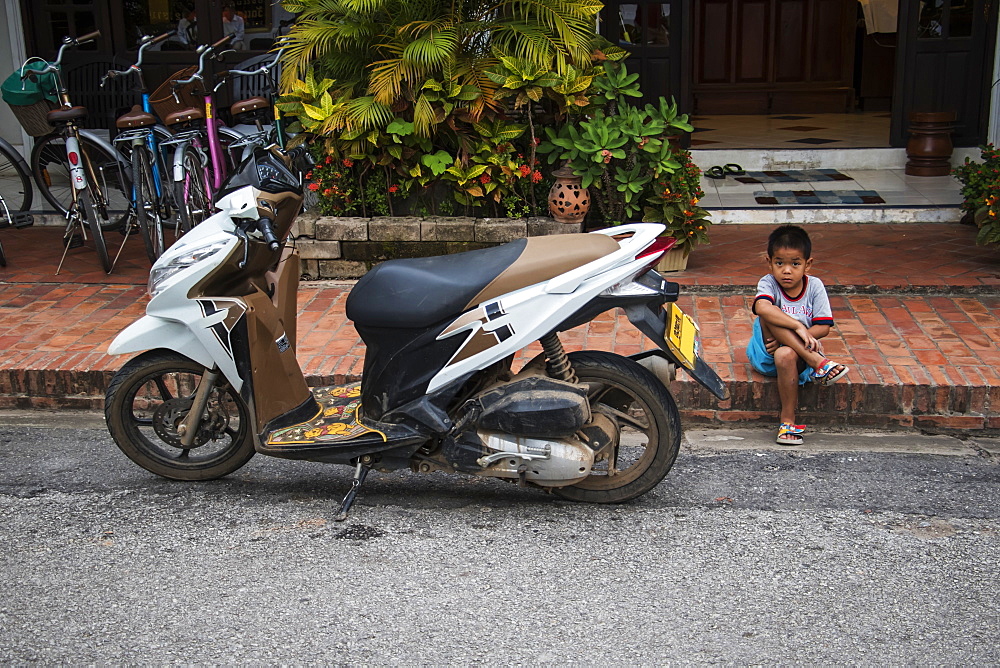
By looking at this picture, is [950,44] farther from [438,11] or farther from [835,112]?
[438,11]

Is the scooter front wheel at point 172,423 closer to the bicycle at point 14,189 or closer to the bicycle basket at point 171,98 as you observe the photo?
the bicycle basket at point 171,98

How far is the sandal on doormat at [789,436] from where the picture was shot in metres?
4.59

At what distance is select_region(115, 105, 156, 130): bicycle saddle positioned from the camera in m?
7.05

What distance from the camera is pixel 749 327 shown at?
18.6ft

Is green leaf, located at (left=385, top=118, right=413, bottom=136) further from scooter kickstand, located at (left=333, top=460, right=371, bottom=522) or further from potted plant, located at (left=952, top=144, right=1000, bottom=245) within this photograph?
potted plant, located at (left=952, top=144, right=1000, bottom=245)

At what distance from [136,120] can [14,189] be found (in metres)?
2.23

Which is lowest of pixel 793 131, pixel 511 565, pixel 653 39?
pixel 511 565

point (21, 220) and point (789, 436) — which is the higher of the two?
point (21, 220)

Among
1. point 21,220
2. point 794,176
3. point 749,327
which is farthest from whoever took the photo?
point 794,176

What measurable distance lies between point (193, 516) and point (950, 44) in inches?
305

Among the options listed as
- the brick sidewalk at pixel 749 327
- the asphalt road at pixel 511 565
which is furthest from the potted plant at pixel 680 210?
the asphalt road at pixel 511 565

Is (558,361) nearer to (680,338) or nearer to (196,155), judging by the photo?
(680,338)

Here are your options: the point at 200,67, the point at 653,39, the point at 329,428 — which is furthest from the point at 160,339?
the point at 653,39

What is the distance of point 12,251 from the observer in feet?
25.5
